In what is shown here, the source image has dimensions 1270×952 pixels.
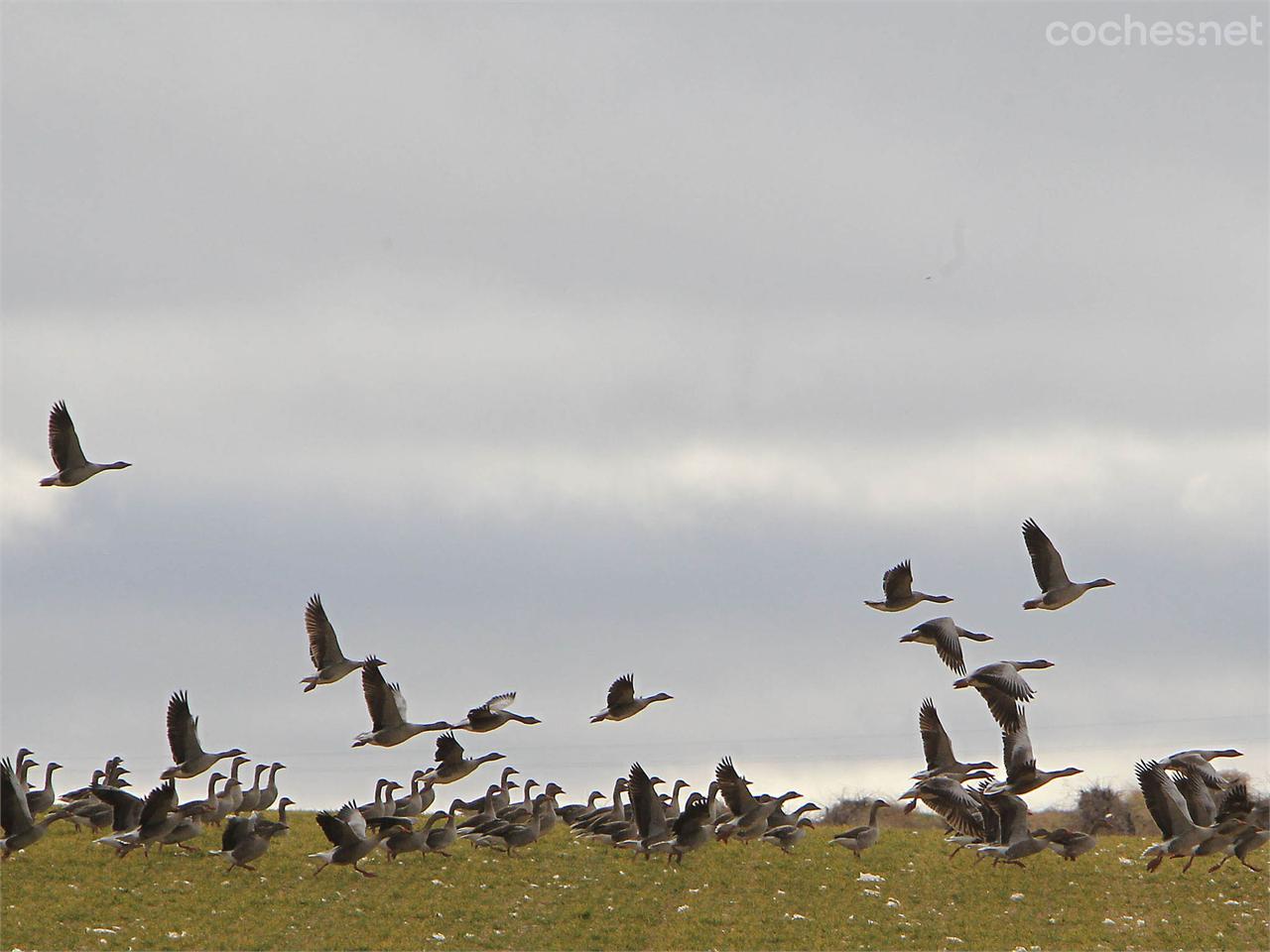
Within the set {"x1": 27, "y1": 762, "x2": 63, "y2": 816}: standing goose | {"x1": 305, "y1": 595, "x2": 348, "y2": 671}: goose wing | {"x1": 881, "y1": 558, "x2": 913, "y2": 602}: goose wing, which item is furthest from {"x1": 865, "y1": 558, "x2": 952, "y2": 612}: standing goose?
{"x1": 27, "y1": 762, "x2": 63, "y2": 816}: standing goose

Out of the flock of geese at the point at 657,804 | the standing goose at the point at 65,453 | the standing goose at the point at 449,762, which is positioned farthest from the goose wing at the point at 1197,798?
the standing goose at the point at 65,453

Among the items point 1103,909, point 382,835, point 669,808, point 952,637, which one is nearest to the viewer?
point 952,637

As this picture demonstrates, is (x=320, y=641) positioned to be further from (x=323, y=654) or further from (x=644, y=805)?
(x=644, y=805)

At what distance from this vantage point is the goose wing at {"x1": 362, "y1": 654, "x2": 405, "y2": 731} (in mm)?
27703

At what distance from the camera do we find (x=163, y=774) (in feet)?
96.5

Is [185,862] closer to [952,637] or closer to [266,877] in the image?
[266,877]

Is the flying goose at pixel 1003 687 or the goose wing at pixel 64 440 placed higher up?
the goose wing at pixel 64 440

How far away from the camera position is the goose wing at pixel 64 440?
1000 inches

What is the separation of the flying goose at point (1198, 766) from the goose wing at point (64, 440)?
1851 centimetres

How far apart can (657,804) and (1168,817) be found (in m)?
9.19

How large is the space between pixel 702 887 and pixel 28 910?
11115mm

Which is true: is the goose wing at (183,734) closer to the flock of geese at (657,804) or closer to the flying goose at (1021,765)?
the flock of geese at (657,804)

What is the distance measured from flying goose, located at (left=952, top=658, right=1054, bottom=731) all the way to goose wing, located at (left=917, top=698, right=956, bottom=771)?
404 centimetres

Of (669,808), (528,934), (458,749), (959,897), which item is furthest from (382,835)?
(959,897)
